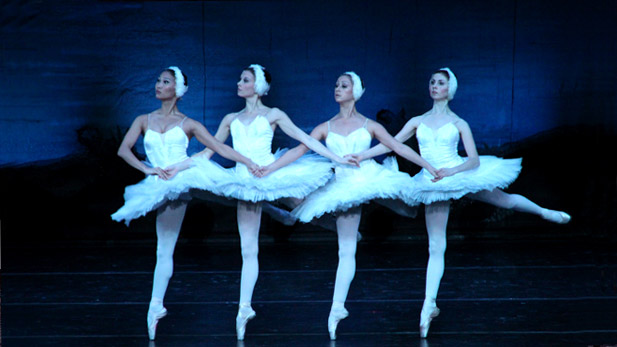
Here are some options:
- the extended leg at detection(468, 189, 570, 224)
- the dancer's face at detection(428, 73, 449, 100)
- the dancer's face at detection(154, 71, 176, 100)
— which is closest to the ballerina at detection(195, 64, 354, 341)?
the dancer's face at detection(154, 71, 176, 100)

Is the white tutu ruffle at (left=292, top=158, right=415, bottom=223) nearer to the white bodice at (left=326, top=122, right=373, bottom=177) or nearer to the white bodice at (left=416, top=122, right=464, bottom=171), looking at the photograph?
the white bodice at (left=326, top=122, right=373, bottom=177)

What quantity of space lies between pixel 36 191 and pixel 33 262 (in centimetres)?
131

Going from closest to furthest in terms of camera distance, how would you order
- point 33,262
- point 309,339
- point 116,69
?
point 309,339 → point 33,262 → point 116,69

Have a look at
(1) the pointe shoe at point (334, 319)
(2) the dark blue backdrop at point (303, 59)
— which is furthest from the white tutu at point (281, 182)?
(2) the dark blue backdrop at point (303, 59)

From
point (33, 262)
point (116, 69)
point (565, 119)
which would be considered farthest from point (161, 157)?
point (565, 119)

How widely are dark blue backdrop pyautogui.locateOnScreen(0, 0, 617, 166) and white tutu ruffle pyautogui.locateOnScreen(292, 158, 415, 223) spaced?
11.6 ft

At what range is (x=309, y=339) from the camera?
3.89m

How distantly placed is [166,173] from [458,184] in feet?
4.82

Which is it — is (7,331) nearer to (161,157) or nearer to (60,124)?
(161,157)

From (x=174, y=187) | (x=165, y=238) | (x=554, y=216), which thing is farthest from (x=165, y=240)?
(x=554, y=216)

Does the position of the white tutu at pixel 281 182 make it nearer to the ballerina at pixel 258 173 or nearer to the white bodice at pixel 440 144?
the ballerina at pixel 258 173

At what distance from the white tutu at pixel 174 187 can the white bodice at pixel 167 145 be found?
0.28 feet

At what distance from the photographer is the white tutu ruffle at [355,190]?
392 cm

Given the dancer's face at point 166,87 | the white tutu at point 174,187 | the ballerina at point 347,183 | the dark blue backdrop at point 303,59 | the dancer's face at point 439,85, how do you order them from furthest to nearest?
1. the dark blue backdrop at point 303,59
2. the dancer's face at point 439,85
3. the dancer's face at point 166,87
4. the ballerina at point 347,183
5. the white tutu at point 174,187
